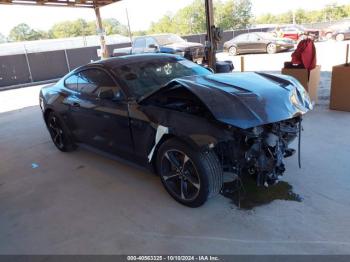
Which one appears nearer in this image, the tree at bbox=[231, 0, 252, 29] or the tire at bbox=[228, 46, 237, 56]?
the tire at bbox=[228, 46, 237, 56]

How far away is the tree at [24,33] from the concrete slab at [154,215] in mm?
65155

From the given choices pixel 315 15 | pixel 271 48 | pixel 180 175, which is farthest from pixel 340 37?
pixel 315 15

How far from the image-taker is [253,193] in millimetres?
3189

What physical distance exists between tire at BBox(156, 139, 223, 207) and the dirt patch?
0.32 meters

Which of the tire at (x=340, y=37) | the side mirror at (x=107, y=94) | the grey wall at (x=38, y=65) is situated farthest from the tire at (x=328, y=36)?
the side mirror at (x=107, y=94)

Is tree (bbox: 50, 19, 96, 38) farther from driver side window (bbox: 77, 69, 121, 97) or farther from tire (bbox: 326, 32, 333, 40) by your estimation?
driver side window (bbox: 77, 69, 121, 97)

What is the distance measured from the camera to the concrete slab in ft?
8.43

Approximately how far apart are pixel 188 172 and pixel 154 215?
54 cm

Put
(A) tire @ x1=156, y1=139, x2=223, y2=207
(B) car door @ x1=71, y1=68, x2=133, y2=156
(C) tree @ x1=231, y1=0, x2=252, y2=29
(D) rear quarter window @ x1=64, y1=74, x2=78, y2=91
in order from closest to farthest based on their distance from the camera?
(A) tire @ x1=156, y1=139, x2=223, y2=207 < (B) car door @ x1=71, y1=68, x2=133, y2=156 < (D) rear quarter window @ x1=64, y1=74, x2=78, y2=91 < (C) tree @ x1=231, y1=0, x2=252, y2=29

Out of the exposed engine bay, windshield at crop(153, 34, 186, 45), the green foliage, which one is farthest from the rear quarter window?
the green foliage

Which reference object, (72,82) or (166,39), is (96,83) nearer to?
(72,82)

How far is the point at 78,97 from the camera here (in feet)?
13.6

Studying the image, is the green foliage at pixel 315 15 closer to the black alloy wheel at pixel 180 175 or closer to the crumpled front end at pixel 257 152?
the crumpled front end at pixel 257 152

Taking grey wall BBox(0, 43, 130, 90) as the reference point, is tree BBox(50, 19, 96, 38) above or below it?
above
